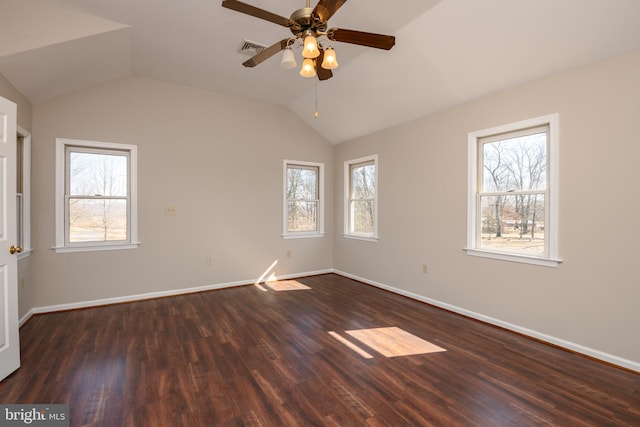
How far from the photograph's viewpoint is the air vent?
334 cm

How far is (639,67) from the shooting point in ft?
7.86

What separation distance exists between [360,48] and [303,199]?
2.89 meters

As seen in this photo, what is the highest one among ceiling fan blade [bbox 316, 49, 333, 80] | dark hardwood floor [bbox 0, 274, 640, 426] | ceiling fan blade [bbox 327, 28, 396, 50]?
ceiling fan blade [bbox 327, 28, 396, 50]

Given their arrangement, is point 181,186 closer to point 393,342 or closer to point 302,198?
point 302,198

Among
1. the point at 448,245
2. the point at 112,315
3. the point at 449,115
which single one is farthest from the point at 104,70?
the point at 448,245

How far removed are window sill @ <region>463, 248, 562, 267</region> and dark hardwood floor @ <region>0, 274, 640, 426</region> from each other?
0.76 m

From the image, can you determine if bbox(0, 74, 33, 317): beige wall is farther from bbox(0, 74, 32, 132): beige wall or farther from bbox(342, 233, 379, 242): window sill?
bbox(342, 233, 379, 242): window sill

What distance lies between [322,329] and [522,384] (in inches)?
69.9

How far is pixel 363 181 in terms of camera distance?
5.45m

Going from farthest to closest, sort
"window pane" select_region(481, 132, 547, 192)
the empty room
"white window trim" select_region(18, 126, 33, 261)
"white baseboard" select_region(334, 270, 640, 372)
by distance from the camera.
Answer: "white window trim" select_region(18, 126, 33, 261), "window pane" select_region(481, 132, 547, 192), "white baseboard" select_region(334, 270, 640, 372), the empty room

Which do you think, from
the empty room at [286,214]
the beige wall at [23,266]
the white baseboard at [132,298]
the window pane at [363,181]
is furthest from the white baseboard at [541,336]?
the beige wall at [23,266]

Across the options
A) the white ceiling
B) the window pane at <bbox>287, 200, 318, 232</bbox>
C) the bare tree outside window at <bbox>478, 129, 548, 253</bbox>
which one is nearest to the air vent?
the white ceiling

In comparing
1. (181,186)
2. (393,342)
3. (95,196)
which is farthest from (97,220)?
(393,342)

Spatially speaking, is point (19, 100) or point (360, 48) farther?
point (360, 48)
